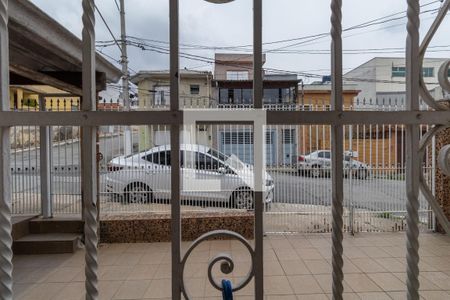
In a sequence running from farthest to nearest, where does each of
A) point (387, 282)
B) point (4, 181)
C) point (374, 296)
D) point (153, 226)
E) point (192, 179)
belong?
point (192, 179) < point (153, 226) < point (387, 282) < point (374, 296) < point (4, 181)

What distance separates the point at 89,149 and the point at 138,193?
168 inches

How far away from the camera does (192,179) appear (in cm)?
472

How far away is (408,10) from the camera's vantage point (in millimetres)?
788

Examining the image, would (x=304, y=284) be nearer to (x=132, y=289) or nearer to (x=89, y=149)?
(x=132, y=289)

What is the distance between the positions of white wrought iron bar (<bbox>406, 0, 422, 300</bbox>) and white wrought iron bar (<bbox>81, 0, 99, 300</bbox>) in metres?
0.75

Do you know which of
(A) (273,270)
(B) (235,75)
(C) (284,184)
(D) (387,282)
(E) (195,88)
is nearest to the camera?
(D) (387,282)

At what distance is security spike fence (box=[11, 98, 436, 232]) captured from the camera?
4652mm

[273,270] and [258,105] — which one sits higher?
[258,105]

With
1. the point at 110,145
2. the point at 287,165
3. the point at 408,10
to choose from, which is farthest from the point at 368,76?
the point at 408,10

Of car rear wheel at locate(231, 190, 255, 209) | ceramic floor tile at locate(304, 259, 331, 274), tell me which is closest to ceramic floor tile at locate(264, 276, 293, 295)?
ceramic floor tile at locate(304, 259, 331, 274)

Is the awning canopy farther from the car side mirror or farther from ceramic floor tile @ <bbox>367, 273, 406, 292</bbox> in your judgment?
ceramic floor tile @ <bbox>367, 273, 406, 292</bbox>

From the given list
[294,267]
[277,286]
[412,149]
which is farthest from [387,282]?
[412,149]

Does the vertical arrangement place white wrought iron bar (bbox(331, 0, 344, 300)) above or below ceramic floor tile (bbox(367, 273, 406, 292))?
above

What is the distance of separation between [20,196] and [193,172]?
2.49 metres
